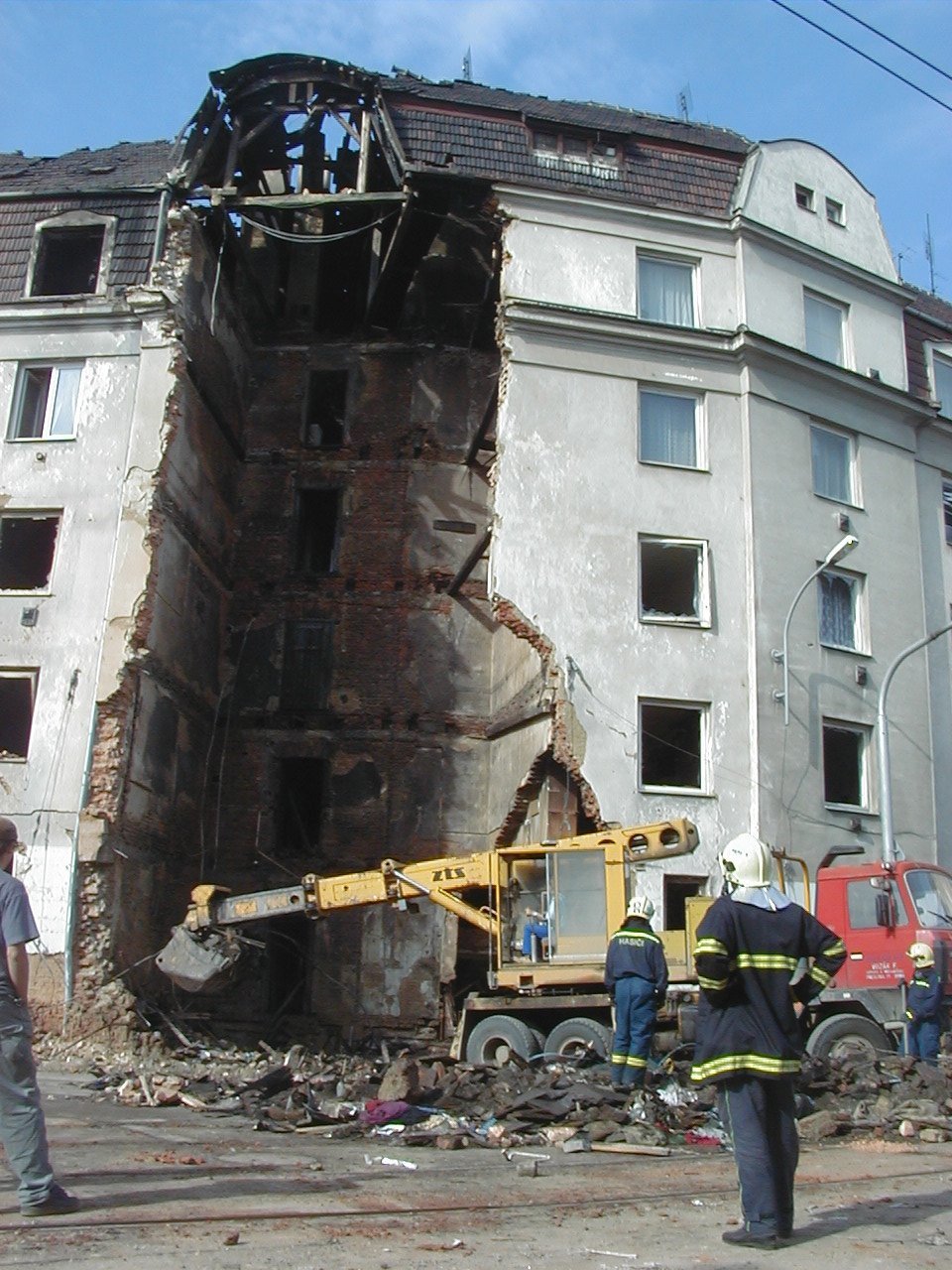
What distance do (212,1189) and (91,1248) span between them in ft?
5.22

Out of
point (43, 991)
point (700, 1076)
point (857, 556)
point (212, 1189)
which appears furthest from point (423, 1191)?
point (857, 556)

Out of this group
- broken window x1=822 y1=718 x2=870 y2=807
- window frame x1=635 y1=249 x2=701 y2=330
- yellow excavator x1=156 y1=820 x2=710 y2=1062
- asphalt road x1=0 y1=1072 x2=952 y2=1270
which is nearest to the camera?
asphalt road x1=0 y1=1072 x2=952 y2=1270

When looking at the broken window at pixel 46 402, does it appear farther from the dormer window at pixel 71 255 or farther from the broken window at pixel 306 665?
the broken window at pixel 306 665

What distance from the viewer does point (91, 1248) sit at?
5.25 m

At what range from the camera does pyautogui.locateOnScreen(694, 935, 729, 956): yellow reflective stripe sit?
18.8ft

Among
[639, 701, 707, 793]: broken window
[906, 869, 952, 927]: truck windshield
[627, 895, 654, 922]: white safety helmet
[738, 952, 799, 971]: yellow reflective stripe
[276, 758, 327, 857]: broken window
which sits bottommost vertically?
[738, 952, 799, 971]: yellow reflective stripe

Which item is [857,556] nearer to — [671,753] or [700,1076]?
[671,753]

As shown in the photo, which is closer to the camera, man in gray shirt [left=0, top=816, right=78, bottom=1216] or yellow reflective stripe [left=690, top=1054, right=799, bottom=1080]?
yellow reflective stripe [left=690, top=1054, right=799, bottom=1080]

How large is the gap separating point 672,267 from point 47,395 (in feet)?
39.3

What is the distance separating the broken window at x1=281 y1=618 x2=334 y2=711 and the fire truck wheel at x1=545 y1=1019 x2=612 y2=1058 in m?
10.4

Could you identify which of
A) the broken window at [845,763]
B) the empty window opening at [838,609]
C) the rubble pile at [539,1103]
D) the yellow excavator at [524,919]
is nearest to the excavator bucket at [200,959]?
the yellow excavator at [524,919]

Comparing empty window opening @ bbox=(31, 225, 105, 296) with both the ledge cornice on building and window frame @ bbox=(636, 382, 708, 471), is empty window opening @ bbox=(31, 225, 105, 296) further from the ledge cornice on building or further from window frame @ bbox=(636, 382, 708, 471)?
the ledge cornice on building

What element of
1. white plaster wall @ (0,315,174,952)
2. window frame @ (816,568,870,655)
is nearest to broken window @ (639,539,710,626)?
window frame @ (816,568,870,655)

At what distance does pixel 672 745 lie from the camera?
65.3 ft
